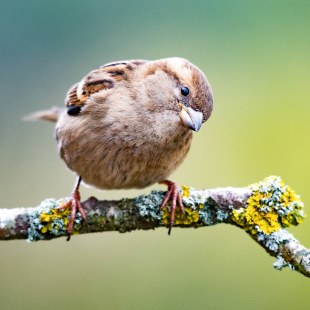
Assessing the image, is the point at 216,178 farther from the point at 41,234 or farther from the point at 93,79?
the point at 41,234

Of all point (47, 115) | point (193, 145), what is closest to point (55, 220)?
point (47, 115)

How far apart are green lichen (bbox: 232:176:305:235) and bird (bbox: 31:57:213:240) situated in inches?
11.0

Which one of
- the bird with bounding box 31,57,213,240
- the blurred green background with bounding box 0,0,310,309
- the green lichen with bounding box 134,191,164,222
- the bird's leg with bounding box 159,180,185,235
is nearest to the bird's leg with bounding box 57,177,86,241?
the bird with bounding box 31,57,213,240

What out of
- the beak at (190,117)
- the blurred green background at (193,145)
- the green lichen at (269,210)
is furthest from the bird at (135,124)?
the blurred green background at (193,145)

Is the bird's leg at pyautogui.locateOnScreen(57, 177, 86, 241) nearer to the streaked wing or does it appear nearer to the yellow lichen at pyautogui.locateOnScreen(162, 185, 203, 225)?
the yellow lichen at pyautogui.locateOnScreen(162, 185, 203, 225)

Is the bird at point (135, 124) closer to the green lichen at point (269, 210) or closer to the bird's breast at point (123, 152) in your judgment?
the bird's breast at point (123, 152)

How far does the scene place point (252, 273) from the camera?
4043 mm

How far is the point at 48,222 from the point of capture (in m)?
2.98

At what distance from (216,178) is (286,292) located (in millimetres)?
757

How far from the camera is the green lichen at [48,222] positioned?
2912 millimetres

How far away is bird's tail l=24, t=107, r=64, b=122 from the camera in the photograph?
14.0 feet

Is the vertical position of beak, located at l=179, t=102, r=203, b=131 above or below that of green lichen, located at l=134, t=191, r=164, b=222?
above

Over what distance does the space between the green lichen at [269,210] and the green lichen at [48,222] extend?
0.67 meters

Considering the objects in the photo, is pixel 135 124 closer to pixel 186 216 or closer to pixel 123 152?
pixel 123 152
